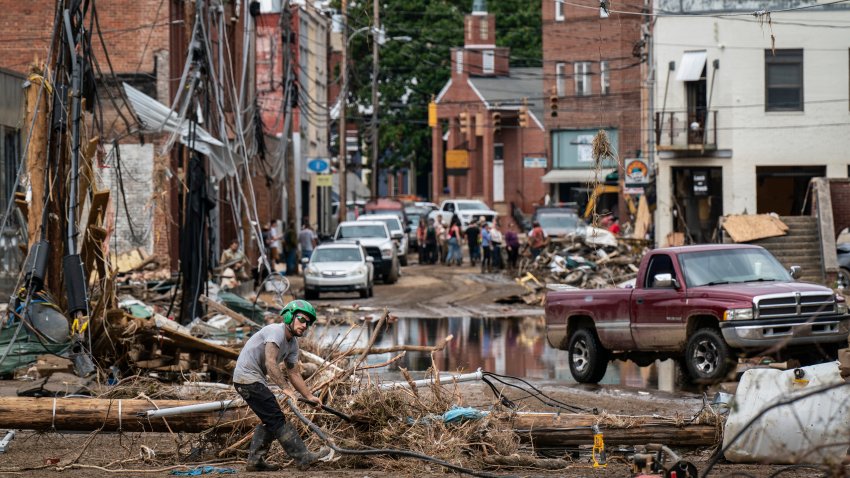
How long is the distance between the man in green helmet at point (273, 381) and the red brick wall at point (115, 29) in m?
25.4

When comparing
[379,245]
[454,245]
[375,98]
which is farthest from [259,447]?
[375,98]

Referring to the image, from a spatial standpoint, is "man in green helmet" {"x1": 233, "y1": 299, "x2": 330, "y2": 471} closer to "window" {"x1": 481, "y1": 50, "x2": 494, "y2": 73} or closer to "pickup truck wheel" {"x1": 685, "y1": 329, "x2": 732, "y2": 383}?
"pickup truck wheel" {"x1": 685, "y1": 329, "x2": 732, "y2": 383}

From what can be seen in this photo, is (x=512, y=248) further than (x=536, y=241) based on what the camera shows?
Yes


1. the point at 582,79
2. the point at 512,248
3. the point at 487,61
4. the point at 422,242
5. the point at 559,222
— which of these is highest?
the point at 487,61

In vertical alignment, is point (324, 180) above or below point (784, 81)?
below

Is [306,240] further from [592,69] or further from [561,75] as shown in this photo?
[592,69]

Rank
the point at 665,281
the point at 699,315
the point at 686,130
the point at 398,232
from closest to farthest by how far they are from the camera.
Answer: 1. the point at 699,315
2. the point at 665,281
3. the point at 686,130
4. the point at 398,232

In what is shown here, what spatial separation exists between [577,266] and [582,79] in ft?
100

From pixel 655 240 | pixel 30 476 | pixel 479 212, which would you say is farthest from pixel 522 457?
pixel 479 212

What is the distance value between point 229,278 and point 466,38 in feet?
163

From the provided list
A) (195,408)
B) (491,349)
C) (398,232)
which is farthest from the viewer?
(398,232)

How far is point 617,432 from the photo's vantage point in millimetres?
11570

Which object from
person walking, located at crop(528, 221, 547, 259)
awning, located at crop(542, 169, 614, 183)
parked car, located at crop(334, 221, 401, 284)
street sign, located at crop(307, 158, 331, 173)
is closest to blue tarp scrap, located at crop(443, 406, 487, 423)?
parked car, located at crop(334, 221, 401, 284)

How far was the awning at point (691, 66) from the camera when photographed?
3944cm
